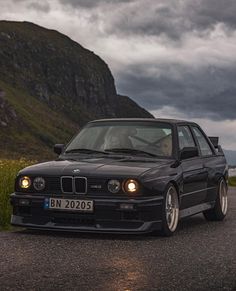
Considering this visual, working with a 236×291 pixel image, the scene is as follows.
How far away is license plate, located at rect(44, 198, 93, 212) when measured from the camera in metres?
8.28

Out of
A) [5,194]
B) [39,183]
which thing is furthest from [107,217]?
[5,194]

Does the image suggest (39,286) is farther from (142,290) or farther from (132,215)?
(132,215)

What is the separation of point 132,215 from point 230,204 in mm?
7073

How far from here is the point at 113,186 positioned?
8.31 metres

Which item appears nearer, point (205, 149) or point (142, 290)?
point (142, 290)

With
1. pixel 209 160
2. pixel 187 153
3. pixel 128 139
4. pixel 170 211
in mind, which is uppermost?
pixel 128 139

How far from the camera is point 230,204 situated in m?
14.9

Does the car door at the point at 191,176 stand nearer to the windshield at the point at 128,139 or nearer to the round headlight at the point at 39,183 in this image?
the windshield at the point at 128,139

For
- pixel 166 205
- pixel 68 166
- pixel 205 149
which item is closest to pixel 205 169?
pixel 205 149

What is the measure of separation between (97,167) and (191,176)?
1.88 m

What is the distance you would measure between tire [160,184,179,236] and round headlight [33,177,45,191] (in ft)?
5.34

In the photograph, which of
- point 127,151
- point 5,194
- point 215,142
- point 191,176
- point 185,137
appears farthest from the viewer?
point 215,142

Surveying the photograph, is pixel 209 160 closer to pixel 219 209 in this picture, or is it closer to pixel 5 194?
pixel 219 209

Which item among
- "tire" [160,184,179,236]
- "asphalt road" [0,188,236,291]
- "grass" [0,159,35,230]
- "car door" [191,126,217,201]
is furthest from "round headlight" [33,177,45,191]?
"car door" [191,126,217,201]
